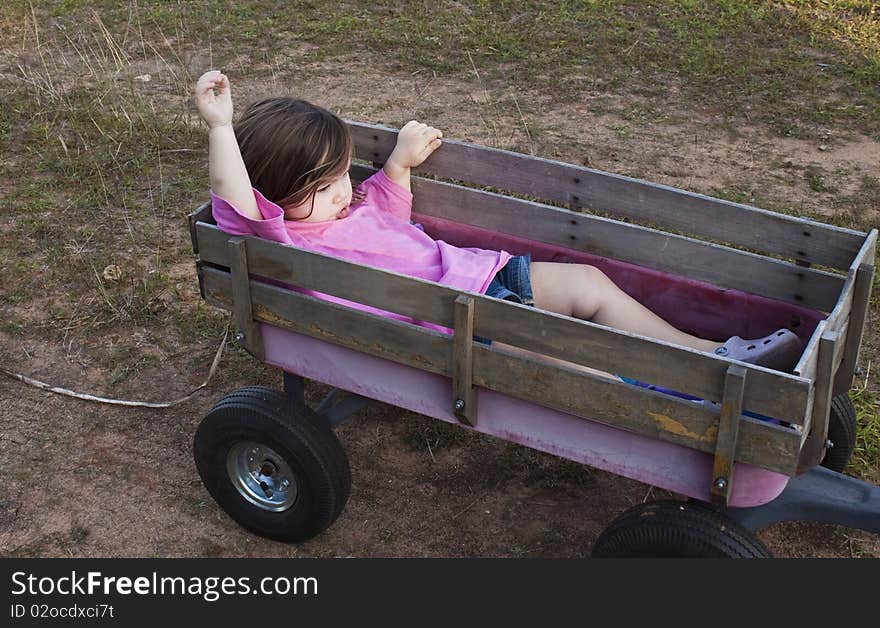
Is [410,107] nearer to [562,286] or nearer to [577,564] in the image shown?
[562,286]

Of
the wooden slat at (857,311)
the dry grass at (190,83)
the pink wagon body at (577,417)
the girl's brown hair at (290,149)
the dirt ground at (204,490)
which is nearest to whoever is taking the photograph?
the pink wagon body at (577,417)

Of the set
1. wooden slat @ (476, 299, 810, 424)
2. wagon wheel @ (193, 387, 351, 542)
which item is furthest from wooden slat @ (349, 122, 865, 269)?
wagon wheel @ (193, 387, 351, 542)

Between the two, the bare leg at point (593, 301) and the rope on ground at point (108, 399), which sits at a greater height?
the bare leg at point (593, 301)

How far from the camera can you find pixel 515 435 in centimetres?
277

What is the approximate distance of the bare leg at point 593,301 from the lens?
3.16 m

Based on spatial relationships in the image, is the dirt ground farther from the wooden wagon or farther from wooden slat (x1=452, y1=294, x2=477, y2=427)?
wooden slat (x1=452, y1=294, x2=477, y2=427)

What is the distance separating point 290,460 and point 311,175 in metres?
0.83

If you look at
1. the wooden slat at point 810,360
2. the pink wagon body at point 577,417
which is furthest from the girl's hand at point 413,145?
the wooden slat at point 810,360

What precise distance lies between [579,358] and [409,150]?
1.18m

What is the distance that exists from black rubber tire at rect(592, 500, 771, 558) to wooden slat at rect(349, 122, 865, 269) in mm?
846

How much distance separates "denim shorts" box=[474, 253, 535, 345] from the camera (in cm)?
317

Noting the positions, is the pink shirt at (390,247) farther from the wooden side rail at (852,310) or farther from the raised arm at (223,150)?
the wooden side rail at (852,310)

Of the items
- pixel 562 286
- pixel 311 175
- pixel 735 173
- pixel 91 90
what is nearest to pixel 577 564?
pixel 562 286

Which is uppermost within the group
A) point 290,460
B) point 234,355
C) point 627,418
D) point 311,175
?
point 311,175
